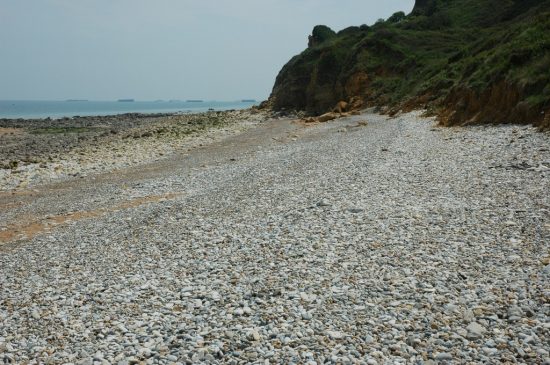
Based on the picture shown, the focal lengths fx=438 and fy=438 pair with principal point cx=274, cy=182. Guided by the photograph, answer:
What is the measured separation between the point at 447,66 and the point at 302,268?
4190cm

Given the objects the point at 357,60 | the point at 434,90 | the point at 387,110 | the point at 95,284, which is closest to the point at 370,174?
the point at 95,284

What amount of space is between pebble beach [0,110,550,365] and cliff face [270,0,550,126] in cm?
668

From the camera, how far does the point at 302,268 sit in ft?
29.5

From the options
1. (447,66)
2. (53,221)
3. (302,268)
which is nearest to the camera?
(302,268)

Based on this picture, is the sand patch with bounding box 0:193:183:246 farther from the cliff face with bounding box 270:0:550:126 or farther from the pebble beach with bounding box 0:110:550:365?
the cliff face with bounding box 270:0:550:126

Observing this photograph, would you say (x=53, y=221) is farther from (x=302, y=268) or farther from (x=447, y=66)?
(x=447, y=66)

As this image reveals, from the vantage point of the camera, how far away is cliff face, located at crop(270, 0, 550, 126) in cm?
2430

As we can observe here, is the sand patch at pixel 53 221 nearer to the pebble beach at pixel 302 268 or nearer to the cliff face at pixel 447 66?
the pebble beach at pixel 302 268

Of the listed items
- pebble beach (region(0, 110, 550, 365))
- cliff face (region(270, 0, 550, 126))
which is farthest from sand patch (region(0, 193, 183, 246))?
cliff face (region(270, 0, 550, 126))

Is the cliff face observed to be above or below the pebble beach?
above

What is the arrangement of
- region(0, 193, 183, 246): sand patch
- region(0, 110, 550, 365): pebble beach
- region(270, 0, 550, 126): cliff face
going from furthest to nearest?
region(270, 0, 550, 126): cliff face → region(0, 193, 183, 246): sand patch → region(0, 110, 550, 365): pebble beach

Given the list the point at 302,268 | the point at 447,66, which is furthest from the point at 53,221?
the point at 447,66

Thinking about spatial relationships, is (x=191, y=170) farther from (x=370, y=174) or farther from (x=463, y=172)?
(x=463, y=172)

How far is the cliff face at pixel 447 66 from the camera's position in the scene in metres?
24.3
